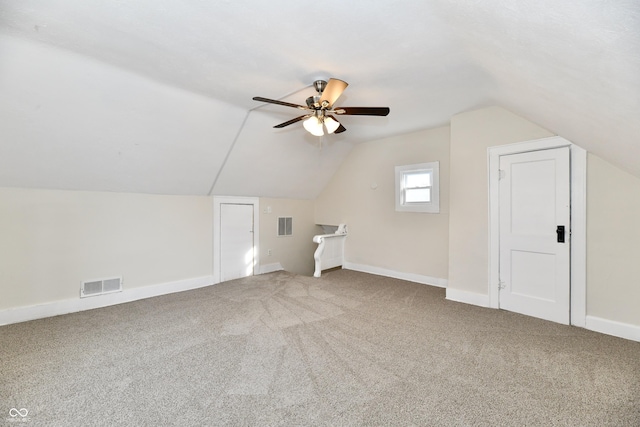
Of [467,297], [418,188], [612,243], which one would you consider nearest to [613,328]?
[612,243]

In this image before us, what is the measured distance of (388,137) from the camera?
4703 mm

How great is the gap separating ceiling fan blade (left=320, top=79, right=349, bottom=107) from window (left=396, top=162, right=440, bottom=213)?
2.41 metres

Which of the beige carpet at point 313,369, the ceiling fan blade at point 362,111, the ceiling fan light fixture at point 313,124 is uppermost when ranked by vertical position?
the ceiling fan blade at point 362,111

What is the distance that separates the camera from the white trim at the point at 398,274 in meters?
4.15

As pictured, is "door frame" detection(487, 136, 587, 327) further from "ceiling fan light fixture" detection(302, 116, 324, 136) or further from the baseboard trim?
the baseboard trim

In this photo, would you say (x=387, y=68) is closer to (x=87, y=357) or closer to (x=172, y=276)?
(x=87, y=357)

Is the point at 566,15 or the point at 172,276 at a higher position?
the point at 566,15

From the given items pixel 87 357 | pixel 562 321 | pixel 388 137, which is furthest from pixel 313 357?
pixel 388 137

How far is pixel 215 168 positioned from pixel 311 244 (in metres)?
2.81

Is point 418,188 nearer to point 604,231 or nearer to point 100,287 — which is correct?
point 604,231

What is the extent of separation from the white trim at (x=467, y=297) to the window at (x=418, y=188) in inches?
49.8

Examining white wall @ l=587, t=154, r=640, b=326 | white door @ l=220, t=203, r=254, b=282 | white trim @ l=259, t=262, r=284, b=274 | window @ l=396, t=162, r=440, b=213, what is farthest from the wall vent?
white wall @ l=587, t=154, r=640, b=326

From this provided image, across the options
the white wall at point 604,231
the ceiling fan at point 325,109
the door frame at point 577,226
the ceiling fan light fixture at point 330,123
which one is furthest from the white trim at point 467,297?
the ceiling fan light fixture at point 330,123

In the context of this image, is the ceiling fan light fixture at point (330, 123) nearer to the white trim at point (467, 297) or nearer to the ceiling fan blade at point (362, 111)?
the ceiling fan blade at point (362, 111)
